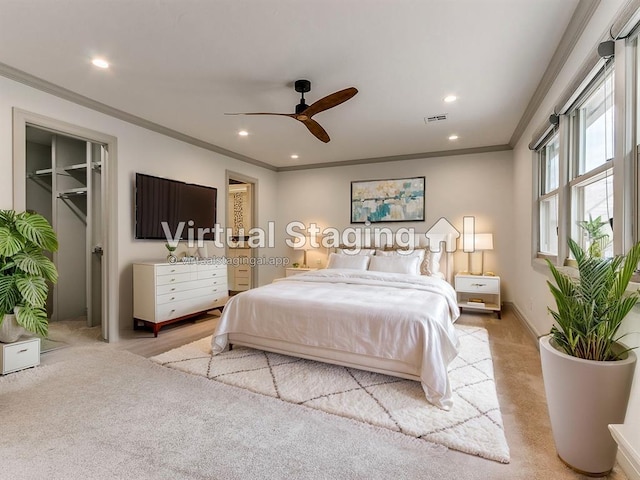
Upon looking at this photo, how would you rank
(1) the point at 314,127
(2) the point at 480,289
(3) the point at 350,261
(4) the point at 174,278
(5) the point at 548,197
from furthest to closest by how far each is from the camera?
(3) the point at 350,261 → (2) the point at 480,289 → (4) the point at 174,278 → (5) the point at 548,197 → (1) the point at 314,127

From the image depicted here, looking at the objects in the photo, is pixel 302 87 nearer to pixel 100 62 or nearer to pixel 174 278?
pixel 100 62

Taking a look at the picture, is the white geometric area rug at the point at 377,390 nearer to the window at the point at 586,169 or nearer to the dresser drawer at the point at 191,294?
the dresser drawer at the point at 191,294

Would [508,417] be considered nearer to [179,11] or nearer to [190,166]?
[179,11]

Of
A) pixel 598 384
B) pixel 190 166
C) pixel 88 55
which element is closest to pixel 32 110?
pixel 88 55

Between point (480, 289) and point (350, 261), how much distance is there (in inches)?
75.2

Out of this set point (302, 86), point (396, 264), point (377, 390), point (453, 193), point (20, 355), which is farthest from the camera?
point (453, 193)

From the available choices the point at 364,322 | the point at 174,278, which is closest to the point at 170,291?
the point at 174,278

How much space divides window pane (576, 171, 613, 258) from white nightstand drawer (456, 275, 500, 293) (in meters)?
2.07

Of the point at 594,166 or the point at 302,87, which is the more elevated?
the point at 302,87

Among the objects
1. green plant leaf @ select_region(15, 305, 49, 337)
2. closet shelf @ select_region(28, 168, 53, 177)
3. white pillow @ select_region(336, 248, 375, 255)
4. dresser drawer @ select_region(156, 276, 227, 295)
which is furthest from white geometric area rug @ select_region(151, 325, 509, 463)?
closet shelf @ select_region(28, 168, 53, 177)

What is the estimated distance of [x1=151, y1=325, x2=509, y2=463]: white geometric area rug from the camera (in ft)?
6.01

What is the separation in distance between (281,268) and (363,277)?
108 inches

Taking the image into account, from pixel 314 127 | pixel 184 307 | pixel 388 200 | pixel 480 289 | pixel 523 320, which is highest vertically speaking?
pixel 314 127

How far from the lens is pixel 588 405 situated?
1461 millimetres
